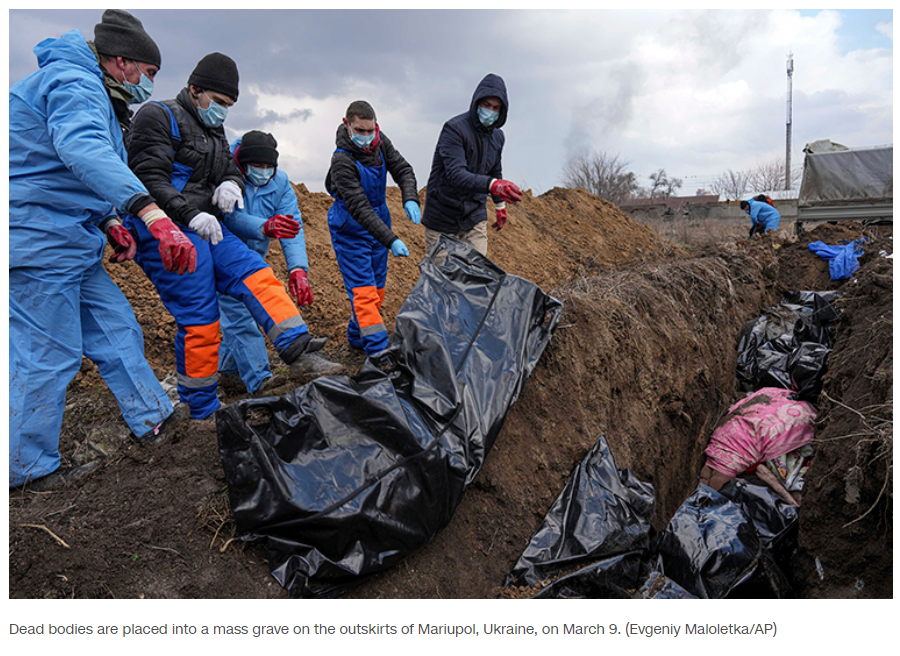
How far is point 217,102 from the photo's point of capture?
279 cm

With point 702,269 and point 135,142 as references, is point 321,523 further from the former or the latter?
point 702,269

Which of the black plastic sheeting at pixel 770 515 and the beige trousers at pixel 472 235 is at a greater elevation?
the beige trousers at pixel 472 235

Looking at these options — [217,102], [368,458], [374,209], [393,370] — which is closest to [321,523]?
[368,458]

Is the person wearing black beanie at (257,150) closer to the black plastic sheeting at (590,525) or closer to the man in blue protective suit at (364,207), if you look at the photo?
the man in blue protective suit at (364,207)

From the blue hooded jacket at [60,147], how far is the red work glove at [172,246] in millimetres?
121

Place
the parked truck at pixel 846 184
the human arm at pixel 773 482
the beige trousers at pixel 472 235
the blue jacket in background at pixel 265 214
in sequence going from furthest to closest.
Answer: the parked truck at pixel 846 184
the beige trousers at pixel 472 235
the blue jacket in background at pixel 265 214
the human arm at pixel 773 482

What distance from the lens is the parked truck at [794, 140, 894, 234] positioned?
989 cm

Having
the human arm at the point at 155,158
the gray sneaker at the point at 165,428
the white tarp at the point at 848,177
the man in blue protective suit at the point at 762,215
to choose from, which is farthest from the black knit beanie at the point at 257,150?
the white tarp at the point at 848,177

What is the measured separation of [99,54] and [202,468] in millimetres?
1970

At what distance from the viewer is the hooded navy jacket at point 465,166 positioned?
3.73m

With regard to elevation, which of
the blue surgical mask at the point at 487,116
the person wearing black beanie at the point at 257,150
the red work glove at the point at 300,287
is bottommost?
the red work glove at the point at 300,287

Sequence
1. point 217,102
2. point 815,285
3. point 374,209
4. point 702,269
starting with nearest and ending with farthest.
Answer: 1. point 217,102
2. point 374,209
3. point 702,269
4. point 815,285

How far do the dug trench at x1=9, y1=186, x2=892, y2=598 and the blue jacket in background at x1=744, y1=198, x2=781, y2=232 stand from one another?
5.07 m

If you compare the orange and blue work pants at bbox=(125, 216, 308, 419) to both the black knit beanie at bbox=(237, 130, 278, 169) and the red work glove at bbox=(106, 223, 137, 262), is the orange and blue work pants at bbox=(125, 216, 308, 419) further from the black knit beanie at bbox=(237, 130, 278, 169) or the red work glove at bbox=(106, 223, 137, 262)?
the black knit beanie at bbox=(237, 130, 278, 169)
